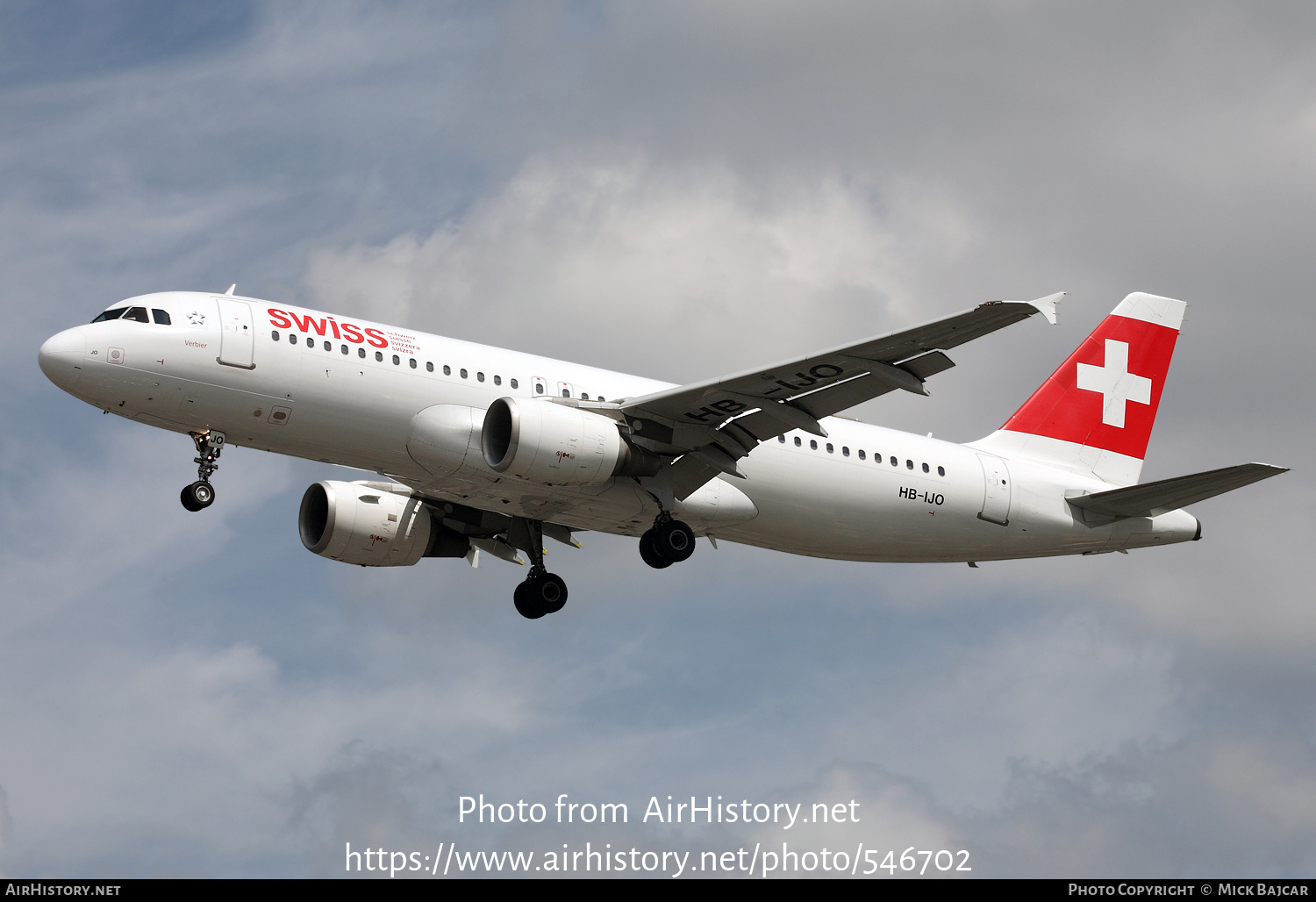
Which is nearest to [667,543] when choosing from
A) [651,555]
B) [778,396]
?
[651,555]

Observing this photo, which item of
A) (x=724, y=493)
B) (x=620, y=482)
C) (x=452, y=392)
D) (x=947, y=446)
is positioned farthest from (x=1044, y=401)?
(x=452, y=392)

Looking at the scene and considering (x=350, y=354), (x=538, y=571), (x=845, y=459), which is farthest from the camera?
(x=538, y=571)

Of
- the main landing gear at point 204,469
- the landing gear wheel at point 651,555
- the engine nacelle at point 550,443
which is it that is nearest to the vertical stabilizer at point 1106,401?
the landing gear wheel at point 651,555

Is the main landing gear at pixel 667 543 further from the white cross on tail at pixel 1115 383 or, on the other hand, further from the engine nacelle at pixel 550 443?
the white cross on tail at pixel 1115 383

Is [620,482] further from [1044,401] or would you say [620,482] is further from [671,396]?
[1044,401]

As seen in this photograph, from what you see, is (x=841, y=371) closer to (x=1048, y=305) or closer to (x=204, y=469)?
(x=1048, y=305)

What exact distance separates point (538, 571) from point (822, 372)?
10.6m

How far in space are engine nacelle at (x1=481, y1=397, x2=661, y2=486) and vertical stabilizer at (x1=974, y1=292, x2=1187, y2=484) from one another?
11753 millimetres

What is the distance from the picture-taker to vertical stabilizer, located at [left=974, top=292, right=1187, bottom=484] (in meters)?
38.2

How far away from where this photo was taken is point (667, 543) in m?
31.6

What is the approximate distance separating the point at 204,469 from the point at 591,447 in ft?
24.7

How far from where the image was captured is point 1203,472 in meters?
32.7

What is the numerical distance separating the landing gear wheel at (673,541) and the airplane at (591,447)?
0.04m

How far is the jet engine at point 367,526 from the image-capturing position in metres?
35.3
